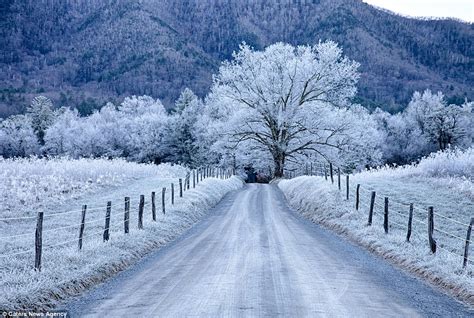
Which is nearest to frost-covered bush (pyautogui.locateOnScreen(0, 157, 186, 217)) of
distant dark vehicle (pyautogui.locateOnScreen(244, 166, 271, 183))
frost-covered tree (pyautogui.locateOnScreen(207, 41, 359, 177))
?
frost-covered tree (pyautogui.locateOnScreen(207, 41, 359, 177))

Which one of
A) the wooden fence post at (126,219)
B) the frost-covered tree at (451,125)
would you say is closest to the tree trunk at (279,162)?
the wooden fence post at (126,219)

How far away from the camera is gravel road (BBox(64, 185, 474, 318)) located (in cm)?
908

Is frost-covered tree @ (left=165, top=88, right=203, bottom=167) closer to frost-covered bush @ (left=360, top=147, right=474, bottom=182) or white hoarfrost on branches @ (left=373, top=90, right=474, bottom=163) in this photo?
white hoarfrost on branches @ (left=373, top=90, right=474, bottom=163)

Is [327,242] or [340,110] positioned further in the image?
[340,110]

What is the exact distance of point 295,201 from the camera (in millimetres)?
31703

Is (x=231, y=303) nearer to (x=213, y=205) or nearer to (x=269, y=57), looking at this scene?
(x=213, y=205)

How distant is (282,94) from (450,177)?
22.2 m

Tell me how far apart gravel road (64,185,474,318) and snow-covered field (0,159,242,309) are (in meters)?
0.63

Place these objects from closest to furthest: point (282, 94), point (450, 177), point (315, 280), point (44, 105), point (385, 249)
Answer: point (315, 280), point (385, 249), point (450, 177), point (282, 94), point (44, 105)

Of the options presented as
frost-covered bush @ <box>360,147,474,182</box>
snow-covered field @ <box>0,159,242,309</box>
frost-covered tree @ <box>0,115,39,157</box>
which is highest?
frost-covered tree @ <box>0,115,39,157</box>

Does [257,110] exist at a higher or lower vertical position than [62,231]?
higher

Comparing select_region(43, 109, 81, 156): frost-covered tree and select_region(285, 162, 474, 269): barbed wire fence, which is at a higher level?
select_region(43, 109, 81, 156): frost-covered tree

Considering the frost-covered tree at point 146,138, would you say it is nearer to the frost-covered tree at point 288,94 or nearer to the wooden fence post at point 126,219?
the frost-covered tree at point 288,94

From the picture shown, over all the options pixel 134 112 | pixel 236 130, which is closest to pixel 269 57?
pixel 236 130
